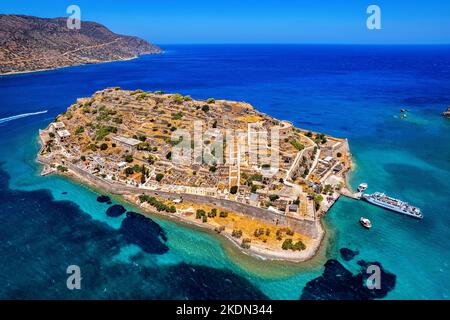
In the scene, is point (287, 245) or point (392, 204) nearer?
point (287, 245)

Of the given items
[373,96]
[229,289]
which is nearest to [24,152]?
[229,289]

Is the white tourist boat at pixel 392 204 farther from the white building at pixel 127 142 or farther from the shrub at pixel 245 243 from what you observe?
the white building at pixel 127 142

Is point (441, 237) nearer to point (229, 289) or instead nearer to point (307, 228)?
point (307, 228)

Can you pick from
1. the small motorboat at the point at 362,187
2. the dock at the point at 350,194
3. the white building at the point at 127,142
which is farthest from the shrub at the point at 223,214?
the white building at the point at 127,142

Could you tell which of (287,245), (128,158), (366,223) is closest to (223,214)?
(287,245)

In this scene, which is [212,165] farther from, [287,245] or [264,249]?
[287,245]

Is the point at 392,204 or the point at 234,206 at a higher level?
the point at 234,206

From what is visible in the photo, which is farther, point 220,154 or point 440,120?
point 440,120

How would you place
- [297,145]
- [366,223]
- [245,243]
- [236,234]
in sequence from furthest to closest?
[297,145] < [366,223] < [236,234] < [245,243]
